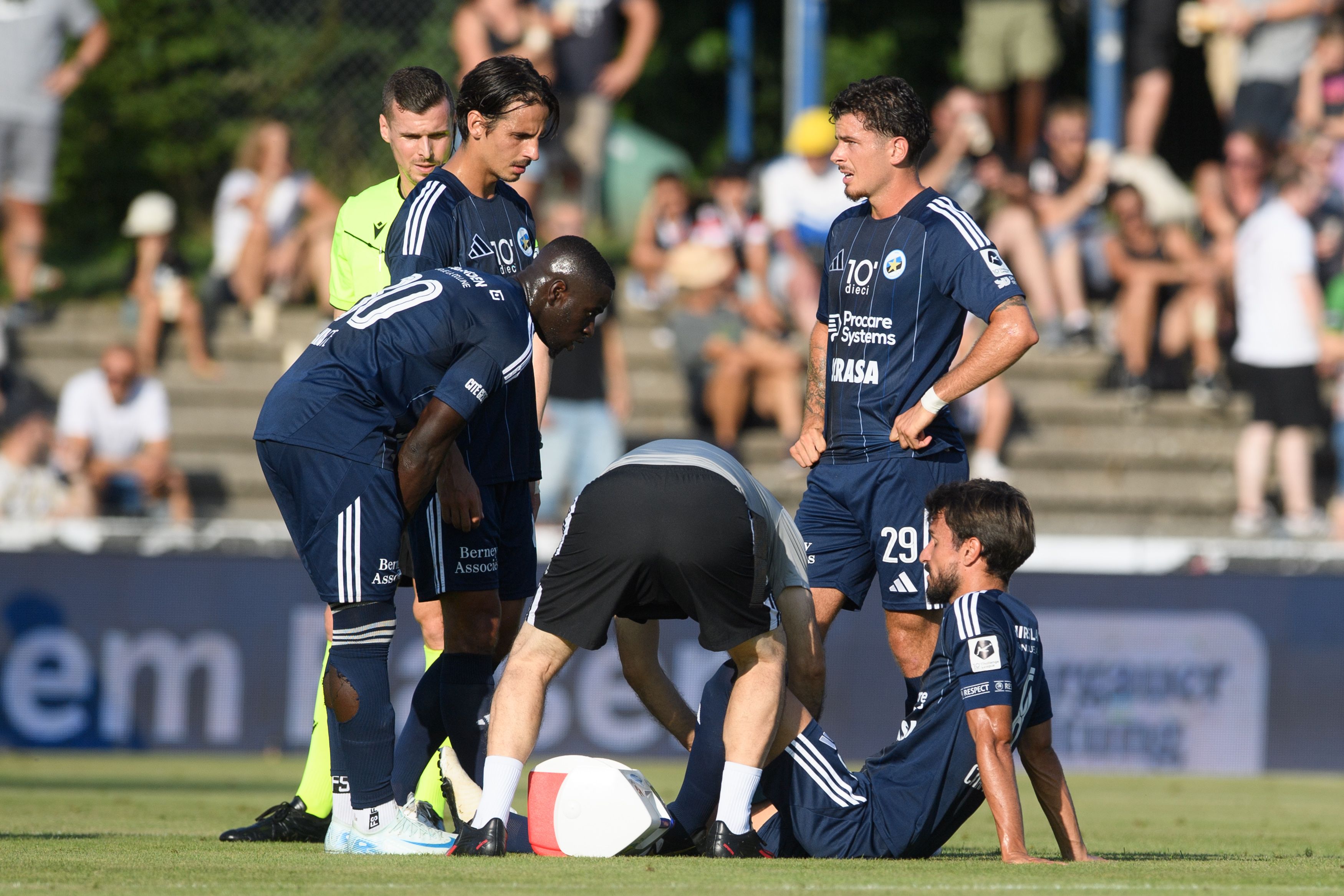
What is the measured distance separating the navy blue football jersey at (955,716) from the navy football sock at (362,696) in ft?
5.42

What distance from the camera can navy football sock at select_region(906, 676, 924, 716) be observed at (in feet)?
21.2

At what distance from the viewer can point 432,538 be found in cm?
615

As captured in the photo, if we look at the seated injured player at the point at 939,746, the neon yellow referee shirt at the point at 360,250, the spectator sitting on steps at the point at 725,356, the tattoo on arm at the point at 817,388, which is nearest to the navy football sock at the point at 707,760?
the seated injured player at the point at 939,746

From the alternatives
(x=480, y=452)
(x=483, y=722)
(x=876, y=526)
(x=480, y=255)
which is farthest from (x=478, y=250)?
(x=876, y=526)

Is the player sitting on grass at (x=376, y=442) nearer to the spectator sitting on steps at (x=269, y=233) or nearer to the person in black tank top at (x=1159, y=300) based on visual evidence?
the person in black tank top at (x=1159, y=300)

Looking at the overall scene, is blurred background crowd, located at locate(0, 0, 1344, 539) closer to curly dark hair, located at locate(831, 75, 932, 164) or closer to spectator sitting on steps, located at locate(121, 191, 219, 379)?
spectator sitting on steps, located at locate(121, 191, 219, 379)

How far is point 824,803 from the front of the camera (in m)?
5.98

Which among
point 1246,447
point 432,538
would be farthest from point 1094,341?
point 432,538

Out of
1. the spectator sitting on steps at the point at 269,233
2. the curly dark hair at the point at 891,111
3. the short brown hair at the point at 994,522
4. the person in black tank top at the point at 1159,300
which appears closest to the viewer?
the short brown hair at the point at 994,522

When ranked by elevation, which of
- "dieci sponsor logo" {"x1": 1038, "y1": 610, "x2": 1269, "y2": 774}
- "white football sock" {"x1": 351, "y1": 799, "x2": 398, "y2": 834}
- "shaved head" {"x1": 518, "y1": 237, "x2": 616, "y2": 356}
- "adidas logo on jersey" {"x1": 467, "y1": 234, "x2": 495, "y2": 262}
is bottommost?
"dieci sponsor logo" {"x1": 1038, "y1": 610, "x2": 1269, "y2": 774}

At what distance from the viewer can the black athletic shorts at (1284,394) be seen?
13688 mm

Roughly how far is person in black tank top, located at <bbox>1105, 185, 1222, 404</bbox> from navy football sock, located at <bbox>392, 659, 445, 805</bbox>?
33.7 ft

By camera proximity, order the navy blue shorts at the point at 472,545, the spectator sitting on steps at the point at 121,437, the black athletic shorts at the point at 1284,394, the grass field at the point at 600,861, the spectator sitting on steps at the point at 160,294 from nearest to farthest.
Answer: the grass field at the point at 600,861
the navy blue shorts at the point at 472,545
the spectator sitting on steps at the point at 121,437
the black athletic shorts at the point at 1284,394
the spectator sitting on steps at the point at 160,294

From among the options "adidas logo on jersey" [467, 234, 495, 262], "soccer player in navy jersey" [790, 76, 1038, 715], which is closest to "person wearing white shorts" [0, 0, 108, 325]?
"adidas logo on jersey" [467, 234, 495, 262]
